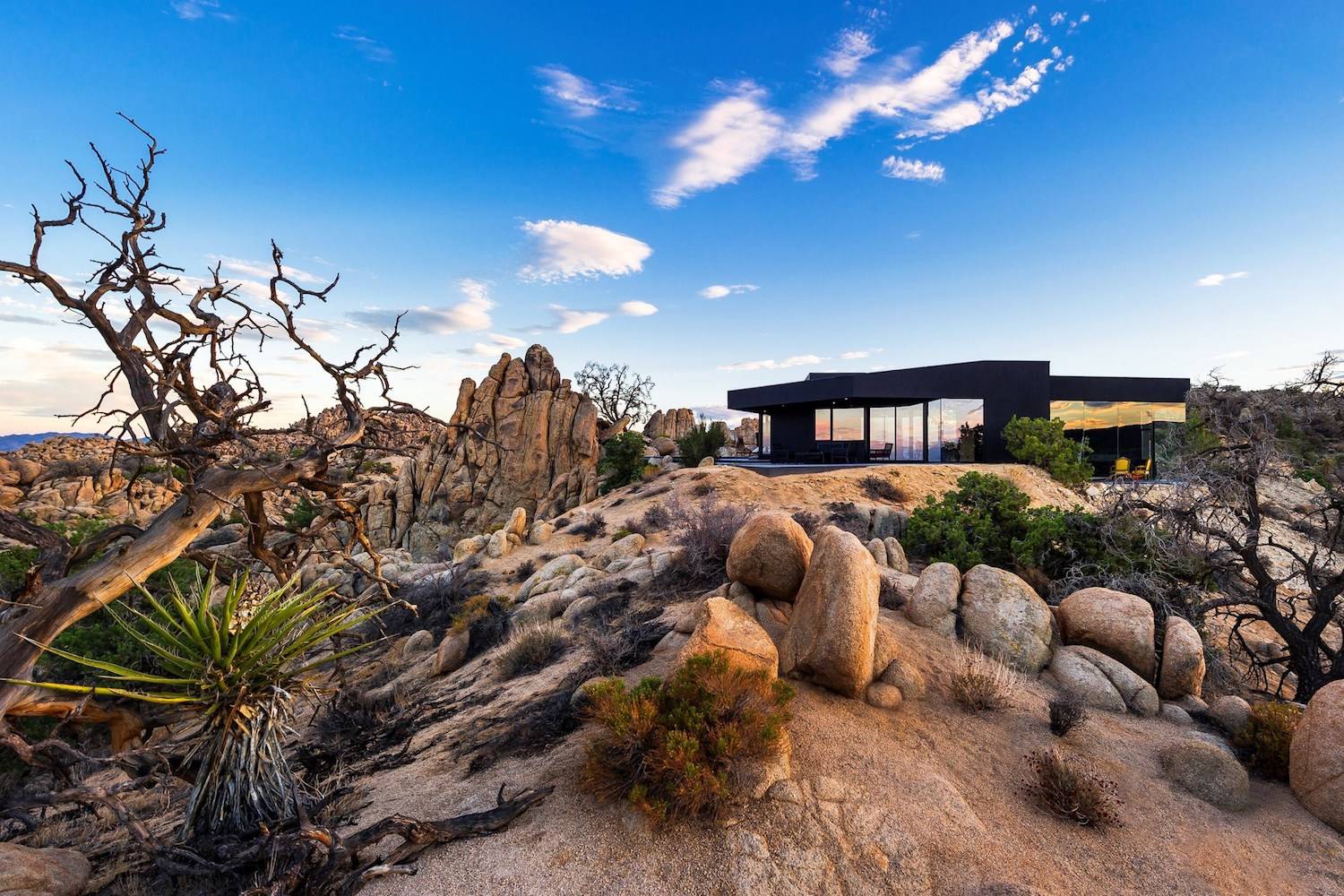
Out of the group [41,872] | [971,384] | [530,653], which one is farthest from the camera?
[971,384]

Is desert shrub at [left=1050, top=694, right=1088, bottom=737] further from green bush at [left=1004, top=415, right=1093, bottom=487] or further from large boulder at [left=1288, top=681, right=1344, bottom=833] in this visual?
green bush at [left=1004, top=415, right=1093, bottom=487]

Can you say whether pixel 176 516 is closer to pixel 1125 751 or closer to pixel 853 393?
pixel 1125 751

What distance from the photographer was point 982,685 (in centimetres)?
597

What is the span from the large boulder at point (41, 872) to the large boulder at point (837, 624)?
576cm

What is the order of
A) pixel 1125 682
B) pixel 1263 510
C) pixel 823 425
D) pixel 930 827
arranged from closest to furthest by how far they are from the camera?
pixel 930 827 → pixel 1125 682 → pixel 1263 510 → pixel 823 425

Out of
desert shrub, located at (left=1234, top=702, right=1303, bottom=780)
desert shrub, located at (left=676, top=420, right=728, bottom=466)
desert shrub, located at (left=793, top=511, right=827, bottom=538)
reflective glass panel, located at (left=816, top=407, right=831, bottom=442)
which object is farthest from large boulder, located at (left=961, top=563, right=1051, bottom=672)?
reflective glass panel, located at (left=816, top=407, right=831, bottom=442)

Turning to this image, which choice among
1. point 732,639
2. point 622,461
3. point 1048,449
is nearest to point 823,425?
point 1048,449

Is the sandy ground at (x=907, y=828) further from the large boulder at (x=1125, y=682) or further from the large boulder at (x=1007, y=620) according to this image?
the large boulder at (x=1007, y=620)

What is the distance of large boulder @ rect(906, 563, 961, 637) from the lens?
7.27m

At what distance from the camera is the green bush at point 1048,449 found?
23.7 metres

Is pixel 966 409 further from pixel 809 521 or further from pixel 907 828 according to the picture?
pixel 907 828

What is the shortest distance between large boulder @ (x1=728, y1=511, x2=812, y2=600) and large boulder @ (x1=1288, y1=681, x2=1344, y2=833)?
4517mm

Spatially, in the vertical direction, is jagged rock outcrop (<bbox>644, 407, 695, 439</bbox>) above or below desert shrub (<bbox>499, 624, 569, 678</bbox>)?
above

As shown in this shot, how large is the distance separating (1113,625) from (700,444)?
22149 millimetres
